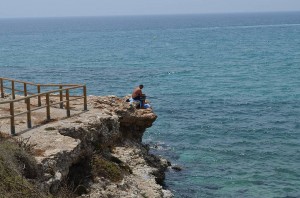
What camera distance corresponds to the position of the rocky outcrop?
714 inches

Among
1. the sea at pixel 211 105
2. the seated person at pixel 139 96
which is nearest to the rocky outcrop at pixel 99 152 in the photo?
the seated person at pixel 139 96

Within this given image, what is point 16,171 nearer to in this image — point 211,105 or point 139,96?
point 139,96

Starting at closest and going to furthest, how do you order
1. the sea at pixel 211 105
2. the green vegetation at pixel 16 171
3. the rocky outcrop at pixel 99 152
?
the green vegetation at pixel 16 171, the rocky outcrop at pixel 99 152, the sea at pixel 211 105

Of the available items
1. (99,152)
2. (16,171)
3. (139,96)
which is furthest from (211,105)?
(16,171)

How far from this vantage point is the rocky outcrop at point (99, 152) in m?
18.1

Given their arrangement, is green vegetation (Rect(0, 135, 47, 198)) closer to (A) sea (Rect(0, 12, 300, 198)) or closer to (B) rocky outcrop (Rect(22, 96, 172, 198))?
(B) rocky outcrop (Rect(22, 96, 172, 198))

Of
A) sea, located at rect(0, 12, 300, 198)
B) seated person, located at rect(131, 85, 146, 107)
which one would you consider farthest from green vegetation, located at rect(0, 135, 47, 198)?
seated person, located at rect(131, 85, 146, 107)

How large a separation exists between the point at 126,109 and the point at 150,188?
563 cm

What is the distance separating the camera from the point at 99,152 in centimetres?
2212

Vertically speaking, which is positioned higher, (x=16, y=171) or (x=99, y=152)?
(x=16, y=171)

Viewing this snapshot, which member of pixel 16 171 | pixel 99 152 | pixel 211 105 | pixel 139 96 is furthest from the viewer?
pixel 211 105

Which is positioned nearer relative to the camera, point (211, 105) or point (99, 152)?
point (99, 152)

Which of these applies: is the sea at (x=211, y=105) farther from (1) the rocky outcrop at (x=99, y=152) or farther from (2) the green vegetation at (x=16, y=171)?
(2) the green vegetation at (x=16, y=171)

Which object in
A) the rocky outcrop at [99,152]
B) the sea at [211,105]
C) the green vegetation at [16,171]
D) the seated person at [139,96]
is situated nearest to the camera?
the green vegetation at [16,171]
